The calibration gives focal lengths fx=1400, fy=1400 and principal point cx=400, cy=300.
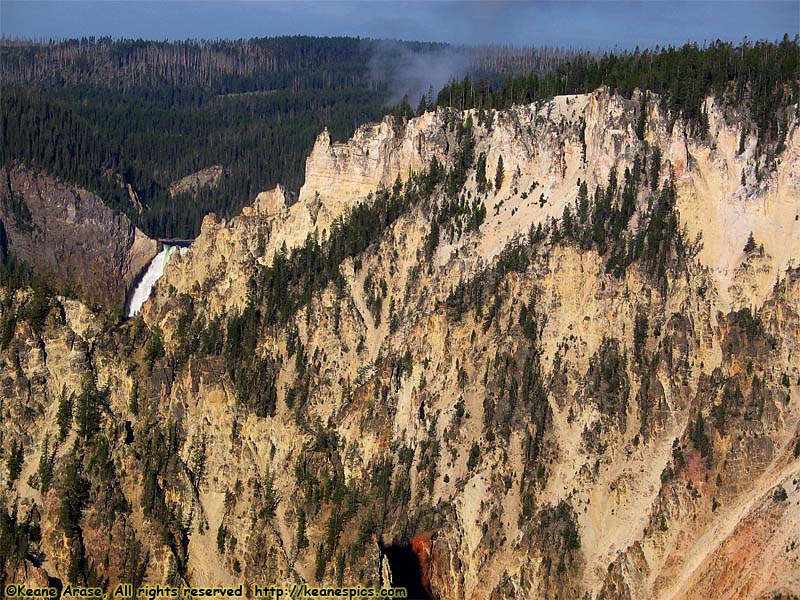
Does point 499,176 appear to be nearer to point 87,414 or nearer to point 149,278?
point 87,414

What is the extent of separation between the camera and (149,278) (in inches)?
5349

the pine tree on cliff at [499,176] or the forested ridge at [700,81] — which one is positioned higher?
the forested ridge at [700,81]

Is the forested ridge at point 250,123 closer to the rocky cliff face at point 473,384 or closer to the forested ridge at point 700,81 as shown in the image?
the forested ridge at point 700,81

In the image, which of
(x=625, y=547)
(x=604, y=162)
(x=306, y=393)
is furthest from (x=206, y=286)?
(x=625, y=547)

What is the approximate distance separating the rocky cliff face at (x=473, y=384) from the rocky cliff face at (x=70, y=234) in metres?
37.2

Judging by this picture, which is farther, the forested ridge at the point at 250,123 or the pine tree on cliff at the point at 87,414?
the forested ridge at the point at 250,123

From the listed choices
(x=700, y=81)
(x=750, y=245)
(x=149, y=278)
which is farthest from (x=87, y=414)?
(x=149, y=278)

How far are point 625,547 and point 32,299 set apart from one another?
32701 mm

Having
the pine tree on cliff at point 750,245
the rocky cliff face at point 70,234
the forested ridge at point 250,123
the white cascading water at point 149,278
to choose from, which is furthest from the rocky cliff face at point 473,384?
the rocky cliff face at point 70,234

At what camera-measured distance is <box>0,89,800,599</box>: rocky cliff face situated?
60.8m

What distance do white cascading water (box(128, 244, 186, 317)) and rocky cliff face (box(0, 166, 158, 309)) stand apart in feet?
2.81

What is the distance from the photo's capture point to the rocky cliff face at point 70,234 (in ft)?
431

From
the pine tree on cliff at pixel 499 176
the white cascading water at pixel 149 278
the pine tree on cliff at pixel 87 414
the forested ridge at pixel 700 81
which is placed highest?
the forested ridge at pixel 700 81

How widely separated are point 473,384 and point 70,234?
66.9 m
